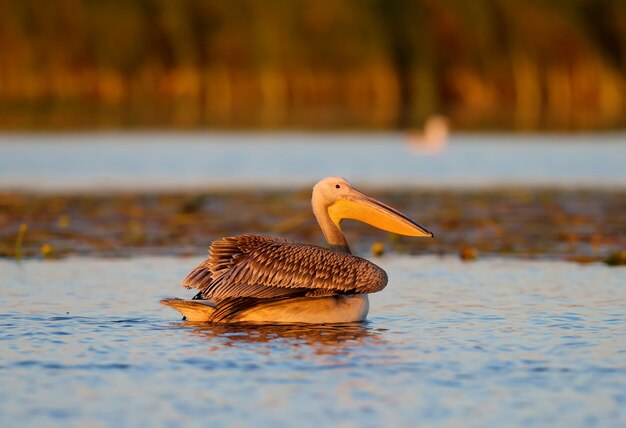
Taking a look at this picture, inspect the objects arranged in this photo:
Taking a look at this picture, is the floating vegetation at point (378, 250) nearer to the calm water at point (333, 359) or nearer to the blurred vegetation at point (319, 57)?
the calm water at point (333, 359)

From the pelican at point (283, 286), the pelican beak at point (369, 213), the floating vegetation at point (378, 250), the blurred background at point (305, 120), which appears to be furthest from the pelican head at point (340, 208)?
the blurred background at point (305, 120)

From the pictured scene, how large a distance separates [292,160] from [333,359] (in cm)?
2143

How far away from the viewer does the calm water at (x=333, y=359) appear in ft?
22.3

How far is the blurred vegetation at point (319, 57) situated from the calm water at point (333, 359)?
37.1 meters

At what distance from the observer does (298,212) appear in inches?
669

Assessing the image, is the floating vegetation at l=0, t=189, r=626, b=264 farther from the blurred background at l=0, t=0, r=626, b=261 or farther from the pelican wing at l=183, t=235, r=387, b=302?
the pelican wing at l=183, t=235, r=387, b=302

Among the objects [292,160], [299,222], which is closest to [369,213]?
[299,222]

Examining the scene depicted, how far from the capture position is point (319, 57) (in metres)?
53.1

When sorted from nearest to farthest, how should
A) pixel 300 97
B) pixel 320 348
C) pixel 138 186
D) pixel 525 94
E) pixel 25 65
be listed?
pixel 320 348 < pixel 138 186 < pixel 25 65 < pixel 525 94 < pixel 300 97

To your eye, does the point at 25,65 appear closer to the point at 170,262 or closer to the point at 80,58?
the point at 80,58

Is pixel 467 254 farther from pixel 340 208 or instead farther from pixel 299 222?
pixel 340 208

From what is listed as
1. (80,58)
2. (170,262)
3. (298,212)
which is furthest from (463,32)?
(170,262)

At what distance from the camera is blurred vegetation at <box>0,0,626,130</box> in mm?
51250

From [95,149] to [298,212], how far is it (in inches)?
656
